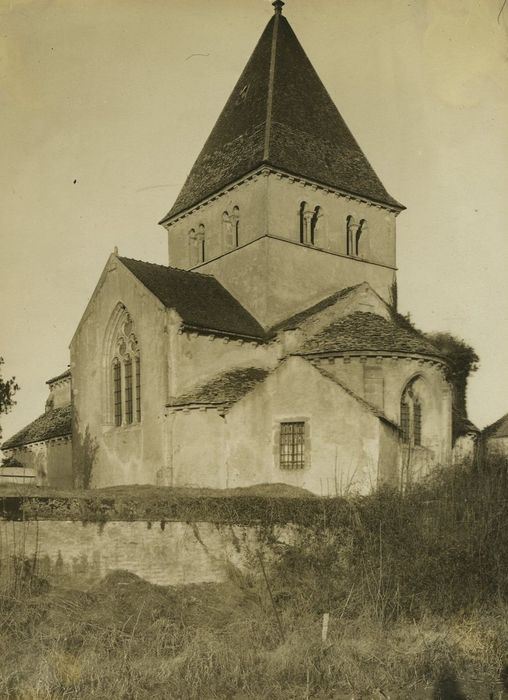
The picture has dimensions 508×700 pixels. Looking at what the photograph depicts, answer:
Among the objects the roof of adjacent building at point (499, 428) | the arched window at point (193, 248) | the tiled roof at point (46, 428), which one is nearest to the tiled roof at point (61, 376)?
the tiled roof at point (46, 428)

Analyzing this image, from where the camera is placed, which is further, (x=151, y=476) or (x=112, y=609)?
(x=151, y=476)

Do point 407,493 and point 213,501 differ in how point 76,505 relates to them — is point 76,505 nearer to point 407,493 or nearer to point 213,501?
point 213,501

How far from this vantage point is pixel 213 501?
52.1 feet

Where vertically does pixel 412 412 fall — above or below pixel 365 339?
below

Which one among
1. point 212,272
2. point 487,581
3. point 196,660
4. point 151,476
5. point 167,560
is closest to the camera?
point 196,660

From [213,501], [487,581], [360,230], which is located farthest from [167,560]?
[360,230]

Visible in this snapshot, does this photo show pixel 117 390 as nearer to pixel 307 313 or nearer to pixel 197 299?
pixel 197 299

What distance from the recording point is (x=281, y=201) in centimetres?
2750

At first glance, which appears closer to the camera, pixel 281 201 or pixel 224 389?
pixel 224 389

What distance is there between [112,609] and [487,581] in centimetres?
672

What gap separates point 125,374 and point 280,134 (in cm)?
1050

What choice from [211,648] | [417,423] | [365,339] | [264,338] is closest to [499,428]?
[417,423]

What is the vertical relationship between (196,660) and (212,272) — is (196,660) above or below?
below

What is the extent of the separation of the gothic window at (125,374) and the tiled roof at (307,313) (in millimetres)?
4687
